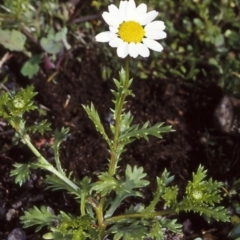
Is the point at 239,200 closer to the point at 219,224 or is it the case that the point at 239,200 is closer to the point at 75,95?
the point at 219,224

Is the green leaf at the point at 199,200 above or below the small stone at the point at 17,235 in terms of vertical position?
above

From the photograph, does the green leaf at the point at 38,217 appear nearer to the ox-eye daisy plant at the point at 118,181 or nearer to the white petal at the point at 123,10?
the ox-eye daisy plant at the point at 118,181

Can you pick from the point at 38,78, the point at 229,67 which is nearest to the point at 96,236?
the point at 38,78

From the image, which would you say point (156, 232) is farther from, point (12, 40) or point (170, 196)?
point (12, 40)

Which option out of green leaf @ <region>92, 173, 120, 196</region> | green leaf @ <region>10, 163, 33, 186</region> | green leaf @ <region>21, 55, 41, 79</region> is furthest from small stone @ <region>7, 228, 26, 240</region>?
green leaf @ <region>21, 55, 41, 79</region>

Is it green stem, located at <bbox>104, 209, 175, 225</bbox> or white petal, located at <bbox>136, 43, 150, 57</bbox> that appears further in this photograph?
green stem, located at <bbox>104, 209, 175, 225</bbox>

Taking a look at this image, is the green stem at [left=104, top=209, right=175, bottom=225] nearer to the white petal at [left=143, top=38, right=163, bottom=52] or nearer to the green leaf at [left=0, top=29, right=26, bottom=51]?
the white petal at [left=143, top=38, right=163, bottom=52]

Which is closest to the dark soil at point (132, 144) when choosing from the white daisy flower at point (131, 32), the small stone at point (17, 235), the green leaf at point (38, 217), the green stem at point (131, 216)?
the small stone at point (17, 235)
